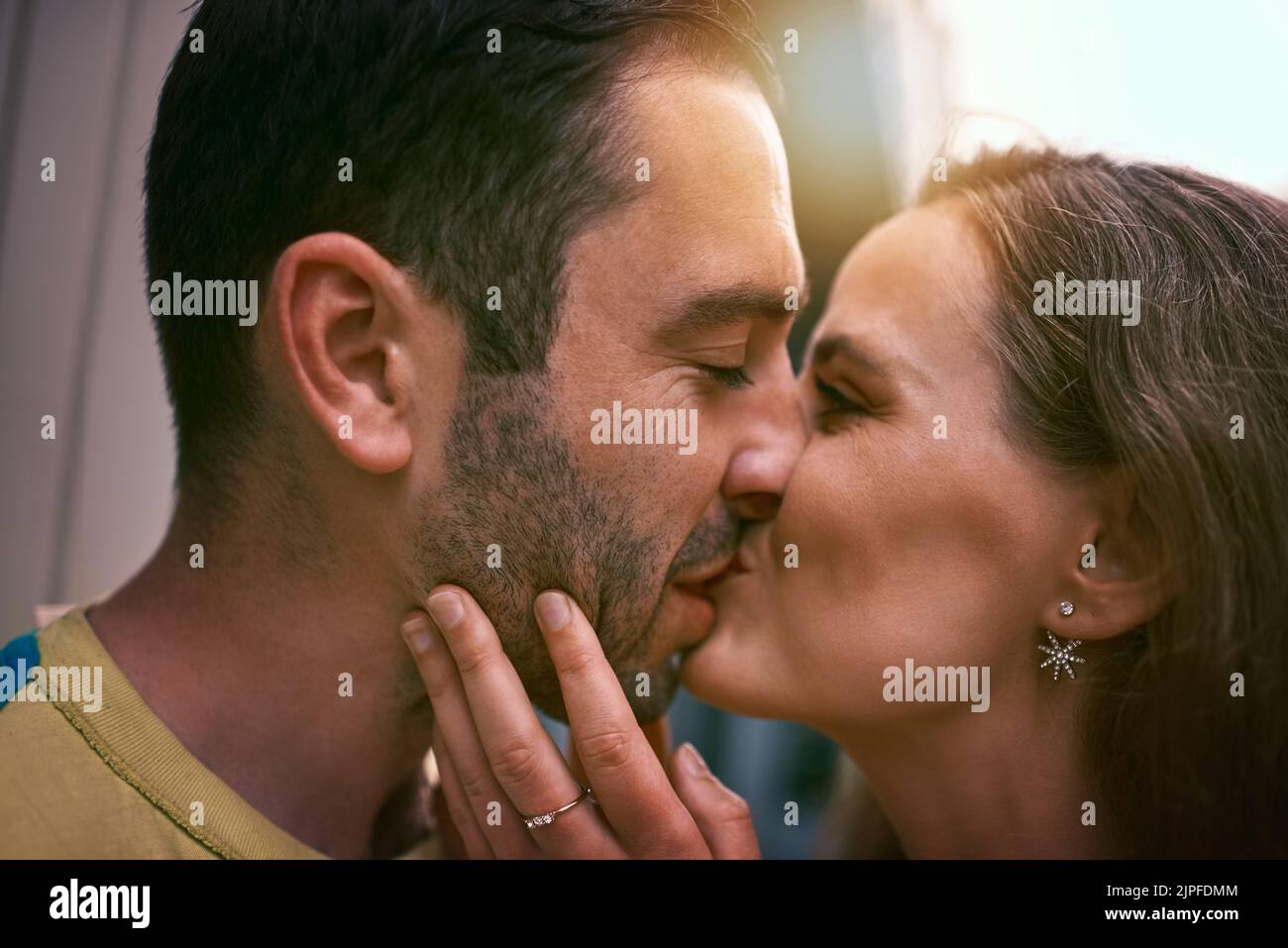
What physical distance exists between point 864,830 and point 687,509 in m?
1.01

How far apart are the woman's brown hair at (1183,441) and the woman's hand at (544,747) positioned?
0.62 meters

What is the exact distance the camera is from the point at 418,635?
123cm

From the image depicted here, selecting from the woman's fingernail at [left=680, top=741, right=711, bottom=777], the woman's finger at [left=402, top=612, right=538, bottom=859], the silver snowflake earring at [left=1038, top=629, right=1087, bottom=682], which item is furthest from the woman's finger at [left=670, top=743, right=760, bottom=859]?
the silver snowflake earring at [left=1038, top=629, right=1087, bottom=682]

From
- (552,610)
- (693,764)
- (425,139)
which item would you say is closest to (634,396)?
(552,610)

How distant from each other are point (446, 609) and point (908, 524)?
63 cm

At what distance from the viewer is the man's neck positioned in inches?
47.8

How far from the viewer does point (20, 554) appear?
1515 mm

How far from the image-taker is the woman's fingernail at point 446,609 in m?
1.19

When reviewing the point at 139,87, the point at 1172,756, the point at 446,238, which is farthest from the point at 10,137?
the point at 1172,756

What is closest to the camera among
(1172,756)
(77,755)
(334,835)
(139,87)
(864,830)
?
(77,755)

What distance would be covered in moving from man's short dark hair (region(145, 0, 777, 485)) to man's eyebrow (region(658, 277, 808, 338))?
16cm

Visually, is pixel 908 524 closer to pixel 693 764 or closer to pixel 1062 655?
pixel 1062 655
